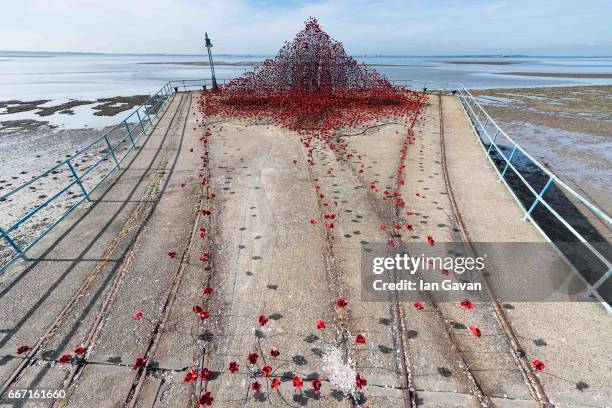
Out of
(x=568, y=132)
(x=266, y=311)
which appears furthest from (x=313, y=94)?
(x=266, y=311)

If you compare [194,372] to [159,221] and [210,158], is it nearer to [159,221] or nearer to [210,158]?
[159,221]

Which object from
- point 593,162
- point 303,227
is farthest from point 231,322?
point 593,162

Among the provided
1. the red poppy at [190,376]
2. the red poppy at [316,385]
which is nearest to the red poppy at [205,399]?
the red poppy at [190,376]

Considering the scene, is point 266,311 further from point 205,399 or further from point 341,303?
point 205,399

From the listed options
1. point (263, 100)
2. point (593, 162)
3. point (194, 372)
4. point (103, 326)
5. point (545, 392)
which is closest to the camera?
point (545, 392)

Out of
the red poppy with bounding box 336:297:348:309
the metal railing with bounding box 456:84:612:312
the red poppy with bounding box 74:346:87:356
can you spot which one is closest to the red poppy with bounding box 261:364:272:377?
the red poppy with bounding box 336:297:348:309
